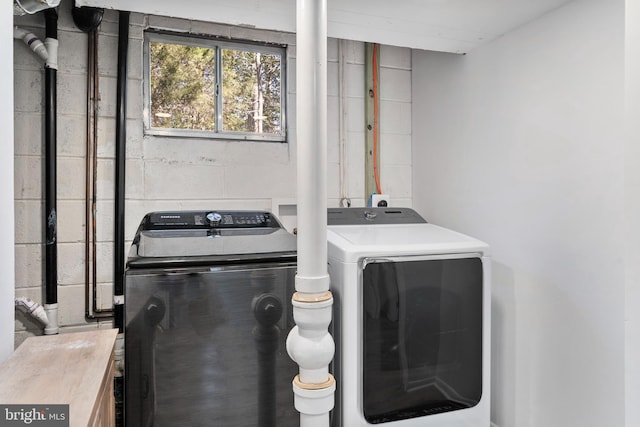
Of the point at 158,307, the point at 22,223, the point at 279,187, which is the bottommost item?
the point at 158,307

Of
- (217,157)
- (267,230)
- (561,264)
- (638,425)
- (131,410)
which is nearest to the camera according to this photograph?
(638,425)

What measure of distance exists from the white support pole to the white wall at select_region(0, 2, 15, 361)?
99cm

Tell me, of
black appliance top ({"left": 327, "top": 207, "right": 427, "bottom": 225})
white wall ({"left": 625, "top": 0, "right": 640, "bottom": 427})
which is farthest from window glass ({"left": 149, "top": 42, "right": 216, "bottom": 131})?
white wall ({"left": 625, "top": 0, "right": 640, "bottom": 427})

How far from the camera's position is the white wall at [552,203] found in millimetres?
1521

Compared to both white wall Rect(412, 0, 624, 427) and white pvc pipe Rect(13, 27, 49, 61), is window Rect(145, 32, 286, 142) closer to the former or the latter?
white pvc pipe Rect(13, 27, 49, 61)

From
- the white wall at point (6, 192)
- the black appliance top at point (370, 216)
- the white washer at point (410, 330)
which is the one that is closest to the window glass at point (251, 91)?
the black appliance top at point (370, 216)

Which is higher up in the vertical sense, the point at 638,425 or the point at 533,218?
the point at 533,218

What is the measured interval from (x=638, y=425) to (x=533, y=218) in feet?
3.17

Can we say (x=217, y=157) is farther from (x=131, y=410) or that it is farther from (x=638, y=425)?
(x=638, y=425)

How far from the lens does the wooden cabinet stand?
974 millimetres

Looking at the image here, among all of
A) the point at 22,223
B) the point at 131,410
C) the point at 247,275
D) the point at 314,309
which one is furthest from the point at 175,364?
the point at 22,223

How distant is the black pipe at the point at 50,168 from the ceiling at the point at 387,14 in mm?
450

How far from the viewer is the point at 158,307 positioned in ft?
4.78

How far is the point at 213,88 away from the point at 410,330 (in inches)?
71.7
